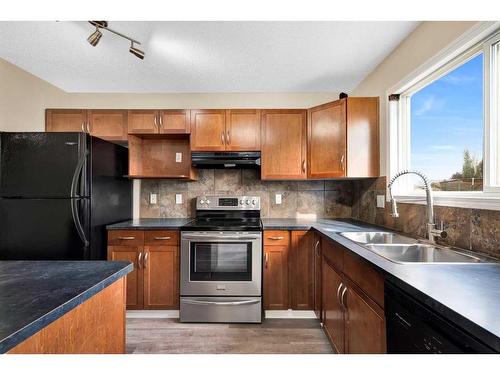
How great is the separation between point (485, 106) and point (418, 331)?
1.22m

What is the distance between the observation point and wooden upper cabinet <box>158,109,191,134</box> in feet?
9.02

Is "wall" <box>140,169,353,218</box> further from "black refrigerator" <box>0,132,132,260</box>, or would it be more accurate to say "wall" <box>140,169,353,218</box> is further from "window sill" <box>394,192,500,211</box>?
"window sill" <box>394,192,500,211</box>

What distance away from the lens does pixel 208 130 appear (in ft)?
8.96

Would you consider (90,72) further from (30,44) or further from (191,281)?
(191,281)

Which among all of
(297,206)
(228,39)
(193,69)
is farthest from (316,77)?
(297,206)

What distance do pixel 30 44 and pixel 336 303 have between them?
3.08m

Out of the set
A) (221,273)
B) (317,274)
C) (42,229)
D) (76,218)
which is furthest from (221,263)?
(42,229)

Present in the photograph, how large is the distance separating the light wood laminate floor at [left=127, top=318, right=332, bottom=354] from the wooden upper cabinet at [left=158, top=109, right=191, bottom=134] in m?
1.93

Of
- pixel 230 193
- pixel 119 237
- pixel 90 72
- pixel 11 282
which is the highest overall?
pixel 90 72

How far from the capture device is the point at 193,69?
2400 mm

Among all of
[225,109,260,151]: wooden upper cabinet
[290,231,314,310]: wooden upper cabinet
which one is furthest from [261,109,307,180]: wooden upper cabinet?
[290,231,314,310]: wooden upper cabinet

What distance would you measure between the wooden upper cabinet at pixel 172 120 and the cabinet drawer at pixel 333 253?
185 centimetres

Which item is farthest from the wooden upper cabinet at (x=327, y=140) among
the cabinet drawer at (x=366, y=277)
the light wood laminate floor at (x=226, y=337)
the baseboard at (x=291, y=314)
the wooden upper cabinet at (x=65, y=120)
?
the wooden upper cabinet at (x=65, y=120)

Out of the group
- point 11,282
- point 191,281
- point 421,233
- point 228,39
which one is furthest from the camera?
point 191,281
